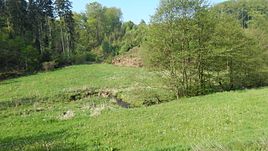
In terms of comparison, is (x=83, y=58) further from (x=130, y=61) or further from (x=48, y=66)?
(x=48, y=66)

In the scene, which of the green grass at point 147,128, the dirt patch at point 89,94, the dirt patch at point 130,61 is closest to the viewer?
the green grass at point 147,128

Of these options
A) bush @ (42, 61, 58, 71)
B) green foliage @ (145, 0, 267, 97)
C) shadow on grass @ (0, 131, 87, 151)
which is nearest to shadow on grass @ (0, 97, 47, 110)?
green foliage @ (145, 0, 267, 97)

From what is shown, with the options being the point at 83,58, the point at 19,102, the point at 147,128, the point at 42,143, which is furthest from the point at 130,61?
the point at 42,143

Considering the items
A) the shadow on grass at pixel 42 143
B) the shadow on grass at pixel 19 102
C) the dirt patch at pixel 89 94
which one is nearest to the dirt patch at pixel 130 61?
the dirt patch at pixel 89 94

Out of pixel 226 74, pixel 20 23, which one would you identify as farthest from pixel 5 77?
pixel 226 74

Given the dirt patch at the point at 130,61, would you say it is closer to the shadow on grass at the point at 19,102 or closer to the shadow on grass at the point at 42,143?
the shadow on grass at the point at 19,102

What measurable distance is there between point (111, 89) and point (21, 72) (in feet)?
107

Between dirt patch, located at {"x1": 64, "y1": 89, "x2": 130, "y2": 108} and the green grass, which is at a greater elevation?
the green grass

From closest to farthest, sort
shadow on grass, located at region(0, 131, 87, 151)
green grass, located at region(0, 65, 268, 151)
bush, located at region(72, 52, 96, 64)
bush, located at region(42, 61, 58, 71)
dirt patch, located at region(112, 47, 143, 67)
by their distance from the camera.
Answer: green grass, located at region(0, 65, 268, 151)
shadow on grass, located at region(0, 131, 87, 151)
bush, located at region(42, 61, 58, 71)
dirt patch, located at region(112, 47, 143, 67)
bush, located at region(72, 52, 96, 64)

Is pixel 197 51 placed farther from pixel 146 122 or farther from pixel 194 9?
pixel 146 122

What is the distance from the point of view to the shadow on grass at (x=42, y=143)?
1376cm

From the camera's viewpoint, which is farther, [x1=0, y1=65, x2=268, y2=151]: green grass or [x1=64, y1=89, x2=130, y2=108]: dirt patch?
[x1=64, y1=89, x2=130, y2=108]: dirt patch

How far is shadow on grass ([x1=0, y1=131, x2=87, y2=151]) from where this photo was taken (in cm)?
1376

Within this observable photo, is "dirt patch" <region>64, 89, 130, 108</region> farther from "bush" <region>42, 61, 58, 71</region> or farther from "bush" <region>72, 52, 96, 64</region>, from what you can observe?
"bush" <region>72, 52, 96, 64</region>
